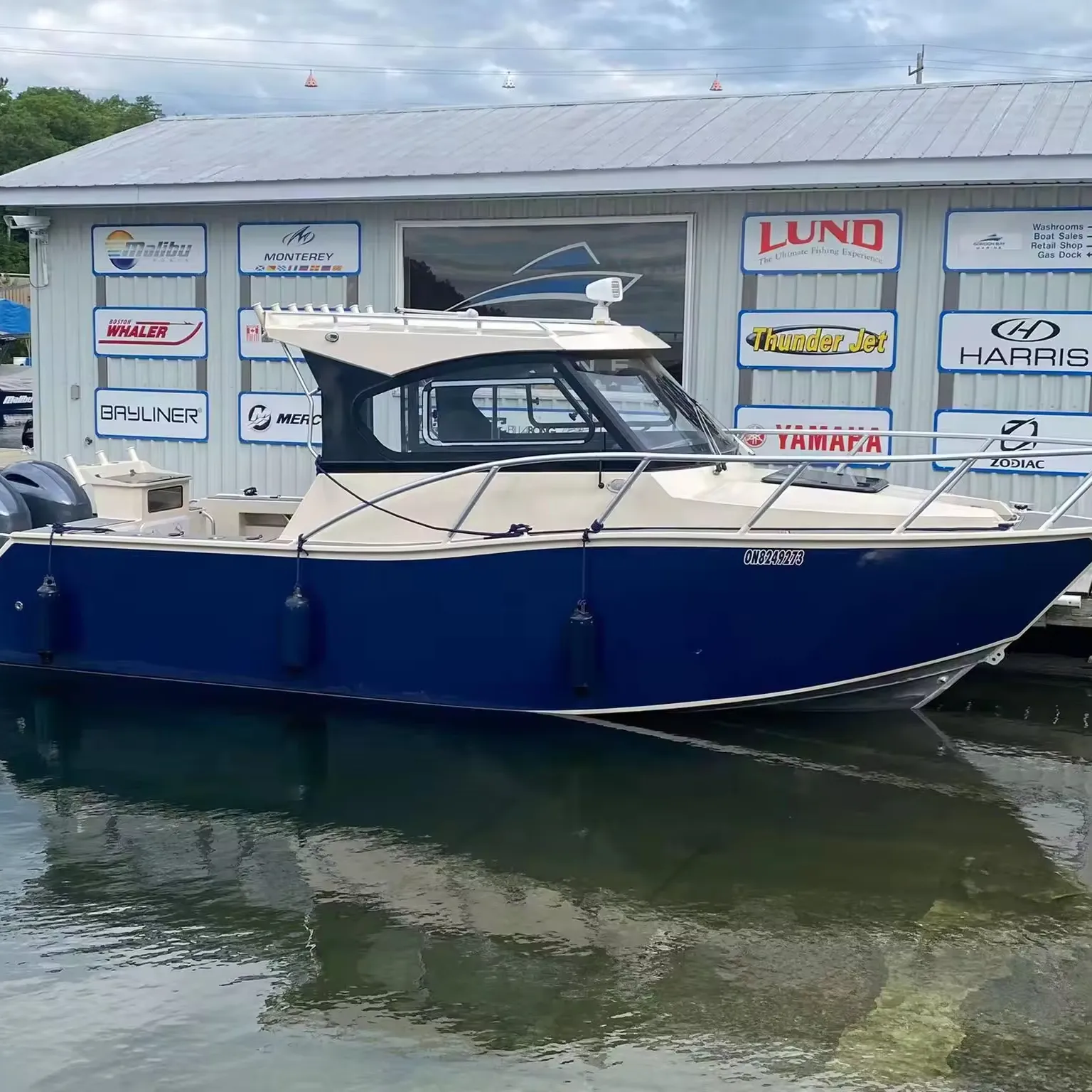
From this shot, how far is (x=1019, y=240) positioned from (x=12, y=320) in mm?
24956

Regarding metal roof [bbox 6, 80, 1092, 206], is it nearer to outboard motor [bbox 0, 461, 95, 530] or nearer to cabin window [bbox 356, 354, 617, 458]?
cabin window [bbox 356, 354, 617, 458]

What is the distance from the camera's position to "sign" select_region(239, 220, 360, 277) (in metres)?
10.7

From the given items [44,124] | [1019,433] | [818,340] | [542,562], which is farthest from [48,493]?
[44,124]

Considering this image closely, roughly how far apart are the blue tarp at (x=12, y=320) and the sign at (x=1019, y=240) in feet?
78.0

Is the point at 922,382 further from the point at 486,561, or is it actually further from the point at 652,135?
the point at 486,561

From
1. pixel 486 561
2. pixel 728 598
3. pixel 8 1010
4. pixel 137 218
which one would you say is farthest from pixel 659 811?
pixel 137 218

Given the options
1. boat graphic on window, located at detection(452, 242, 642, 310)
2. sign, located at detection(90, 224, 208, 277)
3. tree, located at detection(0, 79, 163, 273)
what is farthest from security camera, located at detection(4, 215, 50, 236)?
tree, located at detection(0, 79, 163, 273)

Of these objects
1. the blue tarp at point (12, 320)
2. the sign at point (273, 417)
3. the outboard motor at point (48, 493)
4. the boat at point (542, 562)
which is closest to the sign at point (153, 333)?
the sign at point (273, 417)

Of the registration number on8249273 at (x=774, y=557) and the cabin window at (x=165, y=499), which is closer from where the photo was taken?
the registration number on8249273 at (x=774, y=557)

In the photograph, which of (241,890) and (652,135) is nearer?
(241,890)

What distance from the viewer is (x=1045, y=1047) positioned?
4113 millimetres

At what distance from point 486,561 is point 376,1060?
3.38 meters

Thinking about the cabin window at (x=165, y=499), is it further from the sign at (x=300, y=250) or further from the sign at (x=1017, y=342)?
the sign at (x=1017, y=342)

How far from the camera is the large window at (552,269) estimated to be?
1000 cm
